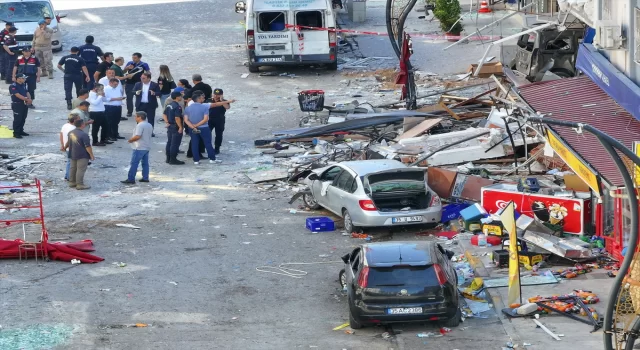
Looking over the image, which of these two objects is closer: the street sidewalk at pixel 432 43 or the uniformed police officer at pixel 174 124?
the uniformed police officer at pixel 174 124

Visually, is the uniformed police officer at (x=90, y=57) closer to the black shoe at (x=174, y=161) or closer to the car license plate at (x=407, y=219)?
the black shoe at (x=174, y=161)

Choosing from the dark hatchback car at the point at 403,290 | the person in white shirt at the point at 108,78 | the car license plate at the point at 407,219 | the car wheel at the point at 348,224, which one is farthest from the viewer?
the person in white shirt at the point at 108,78

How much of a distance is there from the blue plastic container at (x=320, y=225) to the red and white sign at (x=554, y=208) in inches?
119

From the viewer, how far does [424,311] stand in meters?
14.2

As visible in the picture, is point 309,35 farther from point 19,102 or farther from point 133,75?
point 19,102

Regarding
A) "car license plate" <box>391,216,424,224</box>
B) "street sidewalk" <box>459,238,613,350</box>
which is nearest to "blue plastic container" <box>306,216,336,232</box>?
"car license plate" <box>391,216,424,224</box>

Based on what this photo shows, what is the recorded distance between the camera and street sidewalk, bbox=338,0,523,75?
110 ft

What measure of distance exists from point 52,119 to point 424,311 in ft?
55.7

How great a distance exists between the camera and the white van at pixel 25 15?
1335 inches

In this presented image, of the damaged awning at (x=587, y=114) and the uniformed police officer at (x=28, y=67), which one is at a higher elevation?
the uniformed police officer at (x=28, y=67)

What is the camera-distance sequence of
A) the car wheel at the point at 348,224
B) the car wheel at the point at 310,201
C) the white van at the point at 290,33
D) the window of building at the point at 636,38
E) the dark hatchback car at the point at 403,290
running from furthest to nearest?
the white van at the point at 290,33 < the car wheel at the point at 310,201 < the car wheel at the point at 348,224 < the window of building at the point at 636,38 < the dark hatchback car at the point at 403,290

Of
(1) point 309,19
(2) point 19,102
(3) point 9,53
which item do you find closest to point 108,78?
(2) point 19,102

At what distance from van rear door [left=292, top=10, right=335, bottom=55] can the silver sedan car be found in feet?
43.9

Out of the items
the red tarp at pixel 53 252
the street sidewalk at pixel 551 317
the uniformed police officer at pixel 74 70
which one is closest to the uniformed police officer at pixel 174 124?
the uniformed police officer at pixel 74 70
